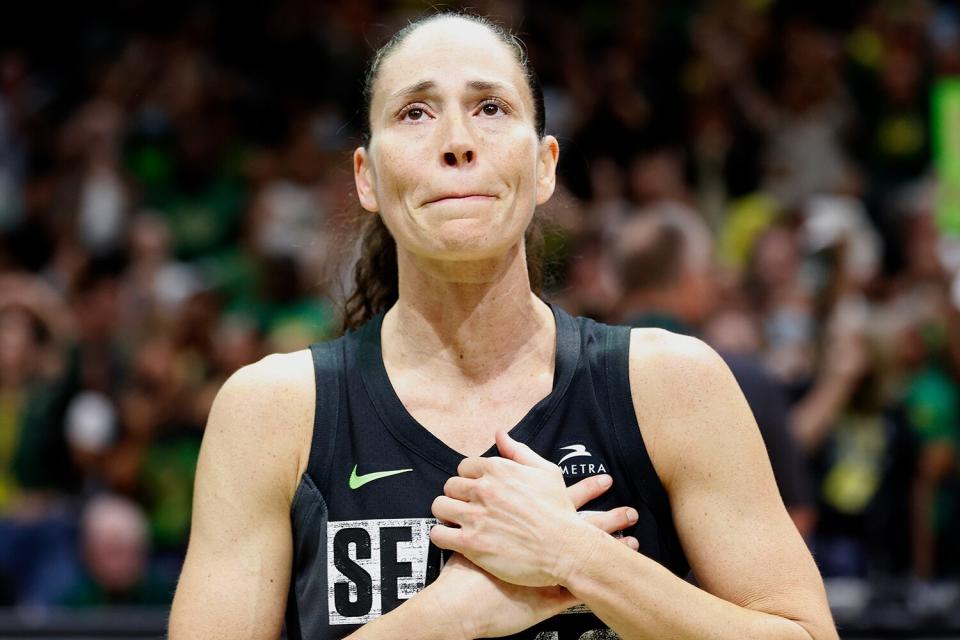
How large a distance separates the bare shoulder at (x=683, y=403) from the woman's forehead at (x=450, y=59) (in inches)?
21.3

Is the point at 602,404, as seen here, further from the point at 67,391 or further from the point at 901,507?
the point at 67,391

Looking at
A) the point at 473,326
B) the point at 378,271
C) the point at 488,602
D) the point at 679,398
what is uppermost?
the point at 378,271

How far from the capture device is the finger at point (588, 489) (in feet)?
7.28

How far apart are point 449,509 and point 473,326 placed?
38 centimetres

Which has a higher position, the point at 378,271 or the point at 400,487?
the point at 378,271

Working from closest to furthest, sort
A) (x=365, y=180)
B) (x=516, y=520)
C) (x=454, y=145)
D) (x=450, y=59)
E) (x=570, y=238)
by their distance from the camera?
(x=516, y=520)
(x=454, y=145)
(x=450, y=59)
(x=365, y=180)
(x=570, y=238)

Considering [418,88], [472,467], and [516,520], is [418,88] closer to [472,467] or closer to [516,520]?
[472,467]

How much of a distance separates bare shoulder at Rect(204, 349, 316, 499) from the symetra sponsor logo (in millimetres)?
435

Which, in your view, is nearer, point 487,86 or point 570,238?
point 487,86

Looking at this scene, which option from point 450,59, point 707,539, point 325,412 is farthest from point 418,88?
point 707,539

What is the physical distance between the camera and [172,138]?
810cm

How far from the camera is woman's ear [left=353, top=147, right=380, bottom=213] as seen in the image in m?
2.48

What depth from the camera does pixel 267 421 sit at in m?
2.32

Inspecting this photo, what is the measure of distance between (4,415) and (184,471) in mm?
946
